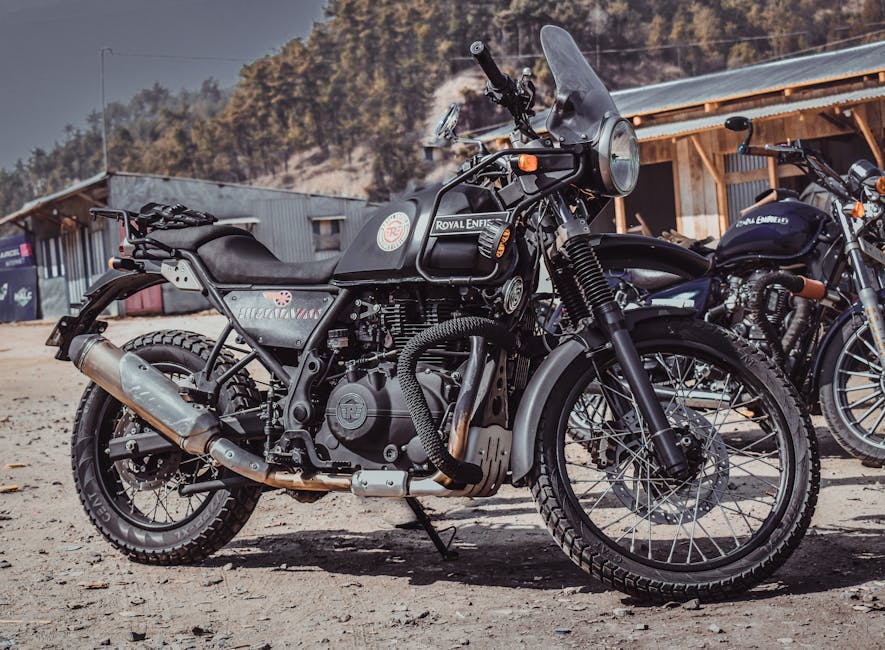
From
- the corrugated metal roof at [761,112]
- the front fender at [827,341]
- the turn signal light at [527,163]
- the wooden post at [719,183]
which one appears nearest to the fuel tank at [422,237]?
the turn signal light at [527,163]

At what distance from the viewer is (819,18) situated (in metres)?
72.8

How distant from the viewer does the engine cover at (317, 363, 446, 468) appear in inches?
146

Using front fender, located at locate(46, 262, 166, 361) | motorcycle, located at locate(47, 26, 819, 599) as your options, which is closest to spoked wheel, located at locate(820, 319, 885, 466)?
motorcycle, located at locate(47, 26, 819, 599)

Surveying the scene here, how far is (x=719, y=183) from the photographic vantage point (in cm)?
1961

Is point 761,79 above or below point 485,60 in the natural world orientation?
above

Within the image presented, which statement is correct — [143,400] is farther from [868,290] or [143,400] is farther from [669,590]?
[868,290]

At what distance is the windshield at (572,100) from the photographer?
148 inches

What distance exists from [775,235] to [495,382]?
3123mm

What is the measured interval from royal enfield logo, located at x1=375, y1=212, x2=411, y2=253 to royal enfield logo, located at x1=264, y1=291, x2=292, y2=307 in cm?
49

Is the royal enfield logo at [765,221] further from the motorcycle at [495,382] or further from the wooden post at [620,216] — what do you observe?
the wooden post at [620,216]

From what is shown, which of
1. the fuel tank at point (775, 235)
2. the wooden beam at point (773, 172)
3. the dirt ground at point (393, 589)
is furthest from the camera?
the wooden beam at point (773, 172)

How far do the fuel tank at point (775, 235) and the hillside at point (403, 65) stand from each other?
185 ft

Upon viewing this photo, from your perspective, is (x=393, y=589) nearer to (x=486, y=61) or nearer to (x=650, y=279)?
(x=486, y=61)

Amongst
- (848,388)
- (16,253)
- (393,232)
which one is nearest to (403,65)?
(16,253)
